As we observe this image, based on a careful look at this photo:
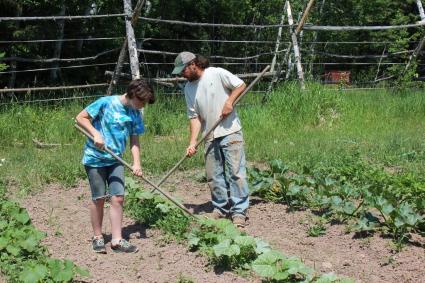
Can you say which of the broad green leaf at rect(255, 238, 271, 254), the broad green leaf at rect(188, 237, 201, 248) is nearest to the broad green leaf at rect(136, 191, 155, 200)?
the broad green leaf at rect(188, 237, 201, 248)

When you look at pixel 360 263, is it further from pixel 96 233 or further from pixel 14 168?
pixel 14 168

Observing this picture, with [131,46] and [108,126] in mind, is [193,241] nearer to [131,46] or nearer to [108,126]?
[108,126]

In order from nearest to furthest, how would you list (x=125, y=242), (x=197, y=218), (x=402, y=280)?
(x=402, y=280), (x=125, y=242), (x=197, y=218)

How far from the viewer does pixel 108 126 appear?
497cm

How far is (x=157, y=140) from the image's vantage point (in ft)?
31.1

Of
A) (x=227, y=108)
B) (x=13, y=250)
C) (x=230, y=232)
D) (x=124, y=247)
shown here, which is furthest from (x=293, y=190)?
(x=13, y=250)

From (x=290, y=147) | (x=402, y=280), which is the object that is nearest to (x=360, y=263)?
(x=402, y=280)

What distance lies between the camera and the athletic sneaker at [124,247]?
495 centimetres

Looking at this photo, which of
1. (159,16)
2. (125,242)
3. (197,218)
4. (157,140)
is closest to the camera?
(125,242)

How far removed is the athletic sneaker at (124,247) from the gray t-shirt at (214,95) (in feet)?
4.29

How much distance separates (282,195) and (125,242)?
5.82 feet

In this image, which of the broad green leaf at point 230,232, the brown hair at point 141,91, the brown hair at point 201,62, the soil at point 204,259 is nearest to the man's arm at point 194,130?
the brown hair at point 201,62

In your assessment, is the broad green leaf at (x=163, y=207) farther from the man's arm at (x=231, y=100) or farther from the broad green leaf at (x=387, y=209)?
the broad green leaf at (x=387, y=209)

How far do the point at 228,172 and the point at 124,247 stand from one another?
50.9 inches
